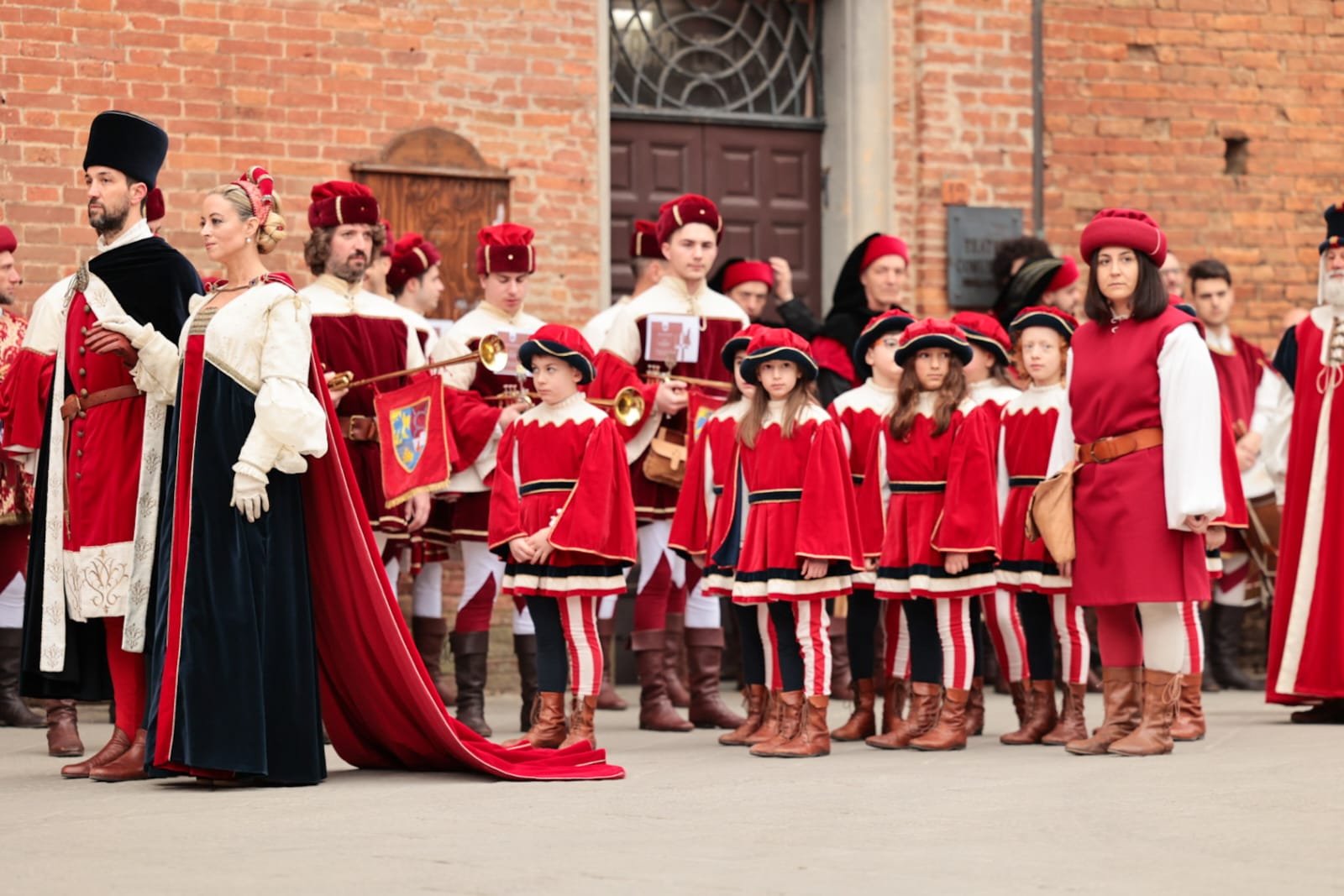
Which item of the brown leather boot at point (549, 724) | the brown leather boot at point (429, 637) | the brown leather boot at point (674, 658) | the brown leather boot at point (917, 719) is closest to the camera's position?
the brown leather boot at point (549, 724)

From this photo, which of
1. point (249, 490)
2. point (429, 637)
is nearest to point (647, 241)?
point (429, 637)

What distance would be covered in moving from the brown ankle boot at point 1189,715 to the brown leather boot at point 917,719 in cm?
96

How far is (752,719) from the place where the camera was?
28.0 ft

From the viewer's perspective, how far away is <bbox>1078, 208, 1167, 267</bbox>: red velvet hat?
7.73m

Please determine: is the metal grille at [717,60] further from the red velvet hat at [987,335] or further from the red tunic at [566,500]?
the red tunic at [566,500]

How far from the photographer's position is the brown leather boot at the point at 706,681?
922cm

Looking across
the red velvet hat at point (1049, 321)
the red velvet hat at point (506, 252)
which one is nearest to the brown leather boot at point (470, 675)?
the red velvet hat at point (506, 252)

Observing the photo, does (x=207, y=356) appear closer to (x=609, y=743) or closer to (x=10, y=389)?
(x=10, y=389)

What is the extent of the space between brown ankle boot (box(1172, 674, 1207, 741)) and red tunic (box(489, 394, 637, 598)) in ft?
7.56

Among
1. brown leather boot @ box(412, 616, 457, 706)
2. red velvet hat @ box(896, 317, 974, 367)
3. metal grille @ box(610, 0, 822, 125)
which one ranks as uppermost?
metal grille @ box(610, 0, 822, 125)

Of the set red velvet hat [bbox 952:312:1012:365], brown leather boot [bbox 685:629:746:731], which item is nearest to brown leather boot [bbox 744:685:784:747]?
brown leather boot [bbox 685:629:746:731]

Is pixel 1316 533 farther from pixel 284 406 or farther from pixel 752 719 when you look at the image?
pixel 284 406

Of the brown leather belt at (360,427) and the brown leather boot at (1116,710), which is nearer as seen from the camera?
the brown leather boot at (1116,710)

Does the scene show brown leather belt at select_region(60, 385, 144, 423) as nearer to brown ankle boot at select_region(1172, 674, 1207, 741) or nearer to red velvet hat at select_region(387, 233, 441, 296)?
red velvet hat at select_region(387, 233, 441, 296)
